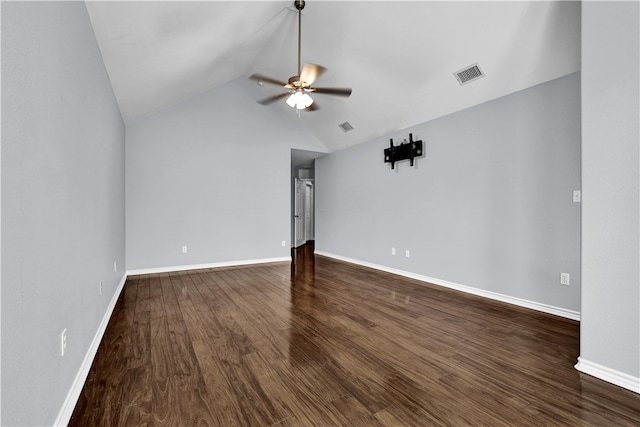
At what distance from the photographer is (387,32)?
3311 mm

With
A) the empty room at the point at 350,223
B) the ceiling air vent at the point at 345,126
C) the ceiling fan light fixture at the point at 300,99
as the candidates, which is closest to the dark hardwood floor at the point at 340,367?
the empty room at the point at 350,223

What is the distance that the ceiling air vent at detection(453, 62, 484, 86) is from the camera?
10.9 ft

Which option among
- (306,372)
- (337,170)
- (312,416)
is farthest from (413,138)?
(312,416)

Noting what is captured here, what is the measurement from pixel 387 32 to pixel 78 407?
4.16 metres

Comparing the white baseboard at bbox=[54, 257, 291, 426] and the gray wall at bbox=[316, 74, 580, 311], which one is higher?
the gray wall at bbox=[316, 74, 580, 311]

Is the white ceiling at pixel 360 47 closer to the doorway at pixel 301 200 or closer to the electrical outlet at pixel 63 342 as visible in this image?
the electrical outlet at pixel 63 342

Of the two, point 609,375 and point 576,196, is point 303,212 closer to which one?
point 576,196

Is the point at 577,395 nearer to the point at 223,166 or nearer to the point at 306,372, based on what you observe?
the point at 306,372

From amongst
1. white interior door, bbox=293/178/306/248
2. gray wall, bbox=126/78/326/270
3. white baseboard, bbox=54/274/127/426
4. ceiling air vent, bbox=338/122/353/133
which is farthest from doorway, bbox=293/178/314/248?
white baseboard, bbox=54/274/127/426

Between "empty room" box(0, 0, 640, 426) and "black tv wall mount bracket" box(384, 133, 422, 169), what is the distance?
36 millimetres

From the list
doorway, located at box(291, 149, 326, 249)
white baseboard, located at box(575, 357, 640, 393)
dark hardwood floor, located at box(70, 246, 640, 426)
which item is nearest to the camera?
dark hardwood floor, located at box(70, 246, 640, 426)

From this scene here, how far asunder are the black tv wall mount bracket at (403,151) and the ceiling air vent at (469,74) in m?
1.10

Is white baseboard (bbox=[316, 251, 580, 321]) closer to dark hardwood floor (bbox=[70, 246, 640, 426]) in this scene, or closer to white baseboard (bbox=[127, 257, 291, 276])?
dark hardwood floor (bbox=[70, 246, 640, 426])

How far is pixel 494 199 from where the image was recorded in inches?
141
